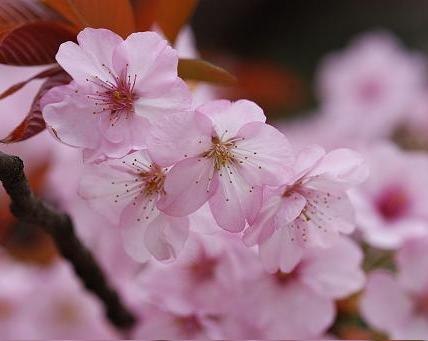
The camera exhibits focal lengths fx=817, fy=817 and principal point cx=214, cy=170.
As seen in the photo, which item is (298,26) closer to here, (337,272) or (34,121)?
(337,272)

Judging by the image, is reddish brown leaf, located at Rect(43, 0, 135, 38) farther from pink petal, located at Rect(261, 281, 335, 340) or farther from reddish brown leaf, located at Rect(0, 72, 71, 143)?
pink petal, located at Rect(261, 281, 335, 340)

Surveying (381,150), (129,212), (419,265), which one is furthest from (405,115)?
(129,212)

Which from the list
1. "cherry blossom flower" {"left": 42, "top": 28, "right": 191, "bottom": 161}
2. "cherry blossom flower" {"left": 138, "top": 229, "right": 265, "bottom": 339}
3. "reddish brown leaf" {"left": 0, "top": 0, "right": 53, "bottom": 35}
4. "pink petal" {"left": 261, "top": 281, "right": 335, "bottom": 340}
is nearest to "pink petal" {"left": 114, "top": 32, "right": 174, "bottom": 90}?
"cherry blossom flower" {"left": 42, "top": 28, "right": 191, "bottom": 161}

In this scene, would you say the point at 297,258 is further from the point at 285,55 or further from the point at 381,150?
the point at 285,55

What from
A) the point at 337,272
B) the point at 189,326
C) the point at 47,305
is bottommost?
the point at 47,305

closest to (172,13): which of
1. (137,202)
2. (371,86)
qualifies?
(137,202)

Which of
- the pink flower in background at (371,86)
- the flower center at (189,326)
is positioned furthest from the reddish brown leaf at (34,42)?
the pink flower in background at (371,86)
